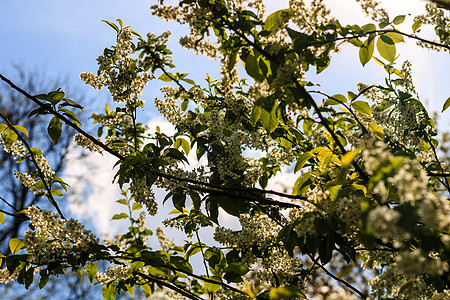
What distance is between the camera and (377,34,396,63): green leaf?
6.36 feet

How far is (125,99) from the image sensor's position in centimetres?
252

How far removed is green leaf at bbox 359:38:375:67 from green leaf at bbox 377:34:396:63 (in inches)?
2.5

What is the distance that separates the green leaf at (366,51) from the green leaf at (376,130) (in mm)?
322

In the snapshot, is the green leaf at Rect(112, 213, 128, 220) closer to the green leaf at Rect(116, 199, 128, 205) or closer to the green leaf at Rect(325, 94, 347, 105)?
the green leaf at Rect(116, 199, 128, 205)

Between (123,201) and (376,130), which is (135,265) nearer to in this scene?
(376,130)

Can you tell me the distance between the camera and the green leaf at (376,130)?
196cm

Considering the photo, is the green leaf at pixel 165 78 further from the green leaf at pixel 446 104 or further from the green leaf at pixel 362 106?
the green leaf at pixel 446 104


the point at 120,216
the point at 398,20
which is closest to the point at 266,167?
the point at 398,20

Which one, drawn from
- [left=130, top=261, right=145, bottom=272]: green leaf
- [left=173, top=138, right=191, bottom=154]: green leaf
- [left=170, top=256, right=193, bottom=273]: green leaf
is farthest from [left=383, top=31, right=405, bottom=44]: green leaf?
[left=130, top=261, right=145, bottom=272]: green leaf

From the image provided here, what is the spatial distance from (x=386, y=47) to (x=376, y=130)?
44 cm

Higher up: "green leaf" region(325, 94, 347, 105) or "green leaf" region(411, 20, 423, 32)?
"green leaf" region(411, 20, 423, 32)

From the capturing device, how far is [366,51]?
6.49ft

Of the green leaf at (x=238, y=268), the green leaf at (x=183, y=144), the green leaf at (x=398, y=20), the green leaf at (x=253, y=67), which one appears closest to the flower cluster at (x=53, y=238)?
the green leaf at (x=238, y=268)

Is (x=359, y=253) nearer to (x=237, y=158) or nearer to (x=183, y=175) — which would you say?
(x=237, y=158)
